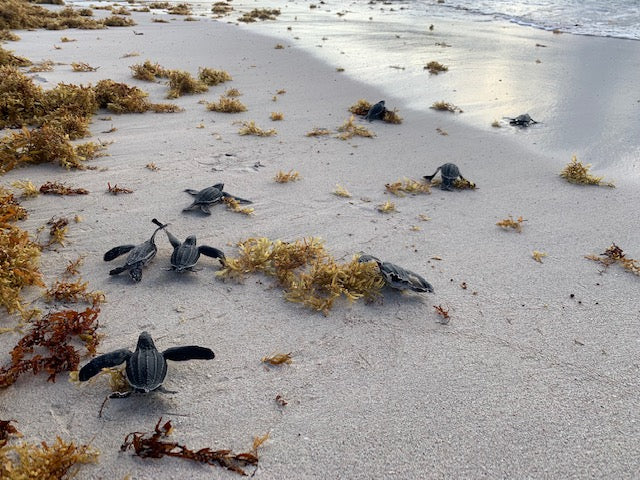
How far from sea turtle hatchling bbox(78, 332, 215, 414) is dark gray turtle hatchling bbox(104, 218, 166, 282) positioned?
84cm

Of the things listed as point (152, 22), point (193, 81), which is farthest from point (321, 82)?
point (152, 22)

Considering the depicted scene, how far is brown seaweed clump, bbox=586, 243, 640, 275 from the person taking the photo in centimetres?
341

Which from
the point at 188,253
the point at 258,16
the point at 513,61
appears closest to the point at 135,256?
the point at 188,253

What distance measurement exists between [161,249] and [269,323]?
119cm

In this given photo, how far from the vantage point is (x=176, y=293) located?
9.84 ft

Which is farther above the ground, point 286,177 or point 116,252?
point 286,177

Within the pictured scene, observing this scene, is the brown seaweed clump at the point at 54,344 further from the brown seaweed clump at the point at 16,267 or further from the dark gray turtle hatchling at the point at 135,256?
the dark gray turtle hatchling at the point at 135,256

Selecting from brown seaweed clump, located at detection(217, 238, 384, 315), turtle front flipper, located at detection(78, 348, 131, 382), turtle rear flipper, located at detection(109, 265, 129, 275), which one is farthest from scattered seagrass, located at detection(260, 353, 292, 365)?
turtle rear flipper, located at detection(109, 265, 129, 275)

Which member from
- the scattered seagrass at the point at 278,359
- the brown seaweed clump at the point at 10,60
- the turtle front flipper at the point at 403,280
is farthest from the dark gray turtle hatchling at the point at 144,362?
the brown seaweed clump at the point at 10,60

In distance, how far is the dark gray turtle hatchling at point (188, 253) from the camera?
10.1 ft

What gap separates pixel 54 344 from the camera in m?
2.41

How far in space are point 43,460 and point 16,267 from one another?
1468mm

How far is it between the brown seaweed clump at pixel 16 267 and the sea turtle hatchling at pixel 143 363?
0.76 metres

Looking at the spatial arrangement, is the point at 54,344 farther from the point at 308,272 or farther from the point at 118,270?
the point at 308,272
